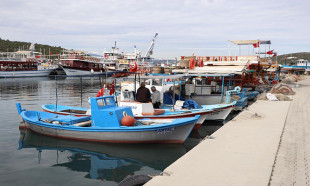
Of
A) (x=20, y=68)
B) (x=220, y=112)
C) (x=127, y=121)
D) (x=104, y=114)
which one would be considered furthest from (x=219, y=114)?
(x=20, y=68)

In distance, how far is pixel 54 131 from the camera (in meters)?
12.9

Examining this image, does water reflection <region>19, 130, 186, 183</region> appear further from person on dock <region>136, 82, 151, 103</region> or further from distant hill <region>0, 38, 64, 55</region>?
distant hill <region>0, 38, 64, 55</region>

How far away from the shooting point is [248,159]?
749 cm

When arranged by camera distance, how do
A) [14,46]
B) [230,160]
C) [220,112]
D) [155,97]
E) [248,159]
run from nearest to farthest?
[230,160] → [248,159] → [155,97] → [220,112] → [14,46]

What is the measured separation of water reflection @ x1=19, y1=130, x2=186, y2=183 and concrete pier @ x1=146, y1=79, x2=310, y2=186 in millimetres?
2224

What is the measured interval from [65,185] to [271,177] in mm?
6111

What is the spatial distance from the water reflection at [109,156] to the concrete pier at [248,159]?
7.30ft

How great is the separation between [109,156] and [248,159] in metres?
5.82

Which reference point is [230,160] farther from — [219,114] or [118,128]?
[219,114]

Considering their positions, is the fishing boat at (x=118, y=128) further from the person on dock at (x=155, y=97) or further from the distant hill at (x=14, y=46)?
the distant hill at (x=14, y=46)

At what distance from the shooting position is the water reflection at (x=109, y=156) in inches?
376

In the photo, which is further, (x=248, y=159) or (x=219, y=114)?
(x=219, y=114)

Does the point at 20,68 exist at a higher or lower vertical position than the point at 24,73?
higher

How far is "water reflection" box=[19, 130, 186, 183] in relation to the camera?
956cm
